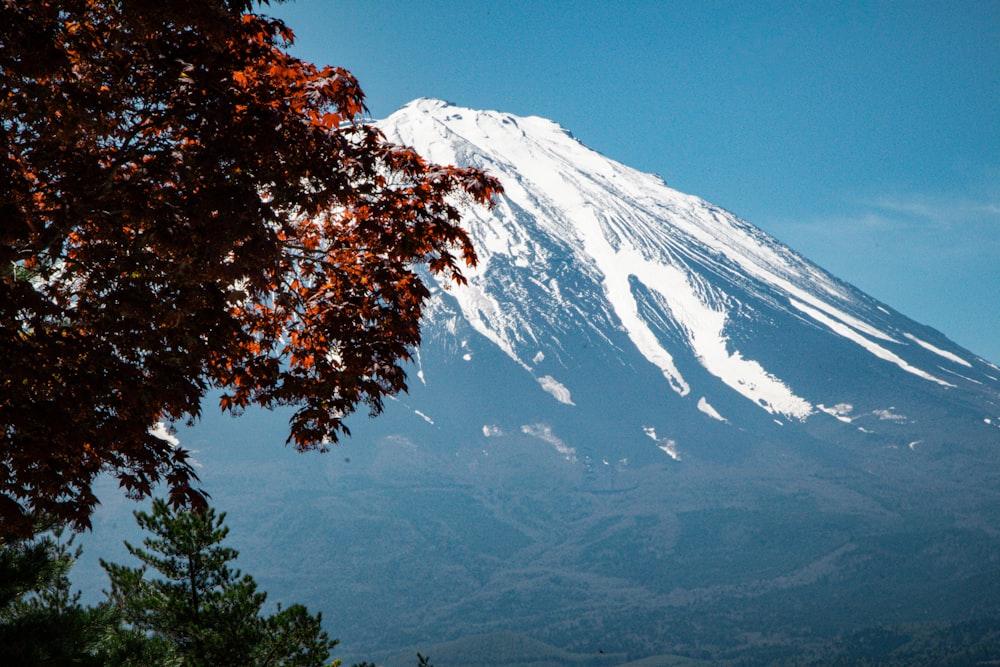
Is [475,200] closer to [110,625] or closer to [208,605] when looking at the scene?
[110,625]

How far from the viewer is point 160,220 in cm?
721

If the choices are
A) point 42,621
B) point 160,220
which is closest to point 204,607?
point 42,621

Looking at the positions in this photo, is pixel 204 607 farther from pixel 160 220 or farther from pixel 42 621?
pixel 160 220

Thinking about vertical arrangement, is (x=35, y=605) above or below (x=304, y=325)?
below

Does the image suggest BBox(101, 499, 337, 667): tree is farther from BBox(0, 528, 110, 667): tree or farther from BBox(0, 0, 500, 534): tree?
BBox(0, 0, 500, 534): tree

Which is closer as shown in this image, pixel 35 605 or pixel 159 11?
pixel 159 11

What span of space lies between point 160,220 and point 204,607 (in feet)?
33.6

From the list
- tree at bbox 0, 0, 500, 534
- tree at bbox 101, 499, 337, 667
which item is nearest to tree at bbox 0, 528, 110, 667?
tree at bbox 0, 0, 500, 534

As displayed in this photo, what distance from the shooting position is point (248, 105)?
756 cm

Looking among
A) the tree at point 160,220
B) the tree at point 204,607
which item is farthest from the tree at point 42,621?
the tree at point 204,607

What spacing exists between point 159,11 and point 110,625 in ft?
28.1

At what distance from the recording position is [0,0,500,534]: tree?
6926 millimetres

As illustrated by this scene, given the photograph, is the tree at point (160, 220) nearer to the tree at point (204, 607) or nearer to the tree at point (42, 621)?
the tree at point (42, 621)

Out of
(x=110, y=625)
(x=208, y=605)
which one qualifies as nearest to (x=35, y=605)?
(x=110, y=625)
